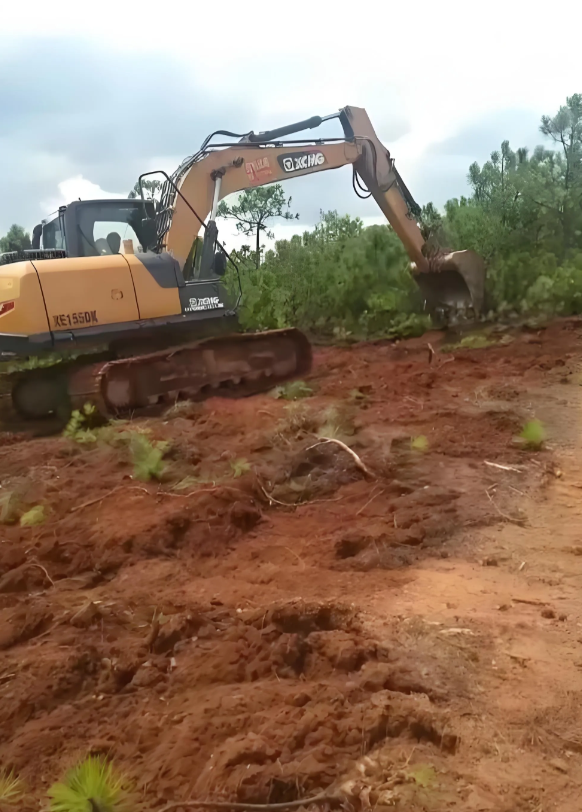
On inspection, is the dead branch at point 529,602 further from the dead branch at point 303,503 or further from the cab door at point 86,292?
the cab door at point 86,292

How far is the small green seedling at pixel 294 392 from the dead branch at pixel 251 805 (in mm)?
5484

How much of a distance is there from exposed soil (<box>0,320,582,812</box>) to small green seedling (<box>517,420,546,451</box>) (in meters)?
0.13

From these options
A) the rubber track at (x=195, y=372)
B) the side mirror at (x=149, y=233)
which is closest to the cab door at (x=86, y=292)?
the rubber track at (x=195, y=372)

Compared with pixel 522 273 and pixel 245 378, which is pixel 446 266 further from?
pixel 245 378

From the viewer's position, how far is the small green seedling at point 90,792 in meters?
1.83

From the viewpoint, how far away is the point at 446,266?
1027 centimetres

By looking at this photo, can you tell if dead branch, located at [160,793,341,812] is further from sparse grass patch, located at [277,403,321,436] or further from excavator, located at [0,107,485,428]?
excavator, located at [0,107,485,428]

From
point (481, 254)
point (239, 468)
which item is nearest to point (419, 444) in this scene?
point (239, 468)

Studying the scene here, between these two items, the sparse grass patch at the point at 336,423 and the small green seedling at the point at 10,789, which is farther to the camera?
the sparse grass patch at the point at 336,423

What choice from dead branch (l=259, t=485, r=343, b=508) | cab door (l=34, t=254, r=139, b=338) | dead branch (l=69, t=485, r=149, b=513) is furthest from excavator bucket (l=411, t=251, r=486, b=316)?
dead branch (l=69, t=485, r=149, b=513)

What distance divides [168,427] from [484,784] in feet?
15.3

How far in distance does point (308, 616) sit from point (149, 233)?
608 centimetres

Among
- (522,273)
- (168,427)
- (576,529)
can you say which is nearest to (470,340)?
(522,273)

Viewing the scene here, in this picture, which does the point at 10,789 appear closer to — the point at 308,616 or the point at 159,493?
the point at 308,616
